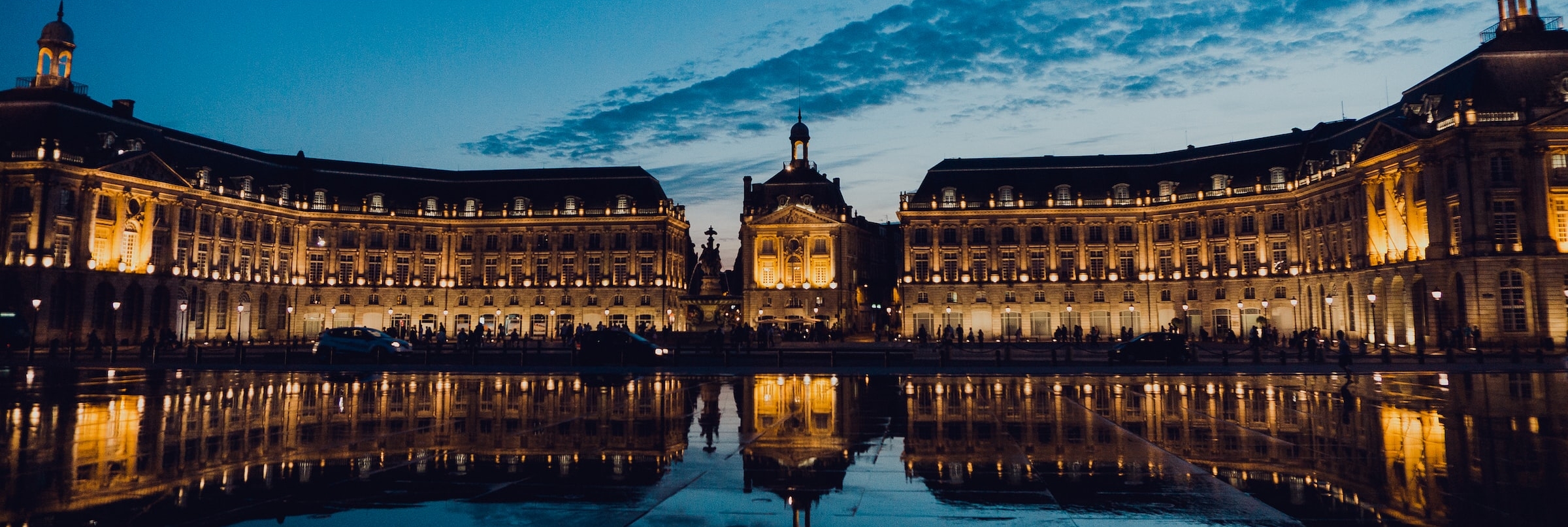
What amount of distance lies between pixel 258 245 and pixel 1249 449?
81.0m

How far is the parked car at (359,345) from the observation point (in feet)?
118

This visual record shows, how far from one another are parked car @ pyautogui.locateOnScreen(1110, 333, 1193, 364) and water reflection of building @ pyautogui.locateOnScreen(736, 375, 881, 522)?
16.7m

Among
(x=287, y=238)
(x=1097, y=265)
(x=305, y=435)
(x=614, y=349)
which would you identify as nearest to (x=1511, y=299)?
(x=1097, y=265)

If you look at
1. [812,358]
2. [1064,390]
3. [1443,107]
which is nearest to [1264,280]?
[1443,107]

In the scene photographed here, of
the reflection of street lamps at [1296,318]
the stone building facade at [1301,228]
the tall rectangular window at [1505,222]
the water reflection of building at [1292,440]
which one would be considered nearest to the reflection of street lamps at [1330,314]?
Answer: the stone building facade at [1301,228]

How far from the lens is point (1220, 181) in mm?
74812

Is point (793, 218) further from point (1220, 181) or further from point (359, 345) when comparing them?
point (359, 345)

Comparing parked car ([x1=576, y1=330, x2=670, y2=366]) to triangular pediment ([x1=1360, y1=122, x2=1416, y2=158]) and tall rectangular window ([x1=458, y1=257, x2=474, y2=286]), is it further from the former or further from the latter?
tall rectangular window ([x1=458, y1=257, x2=474, y2=286])

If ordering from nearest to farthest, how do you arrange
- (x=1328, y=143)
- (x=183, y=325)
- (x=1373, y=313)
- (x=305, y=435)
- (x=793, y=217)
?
(x=305, y=435) < (x=1373, y=313) < (x=183, y=325) < (x=1328, y=143) < (x=793, y=217)

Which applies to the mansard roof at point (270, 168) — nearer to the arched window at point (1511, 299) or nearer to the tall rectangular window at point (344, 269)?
the tall rectangular window at point (344, 269)

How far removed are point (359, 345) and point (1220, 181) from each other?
220 ft

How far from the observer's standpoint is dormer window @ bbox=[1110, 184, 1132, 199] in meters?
78.8

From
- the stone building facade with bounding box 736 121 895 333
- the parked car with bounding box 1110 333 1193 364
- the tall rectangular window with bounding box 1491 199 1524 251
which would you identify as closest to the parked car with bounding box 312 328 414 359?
the parked car with bounding box 1110 333 1193 364

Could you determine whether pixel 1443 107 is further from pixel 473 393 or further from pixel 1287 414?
pixel 473 393
